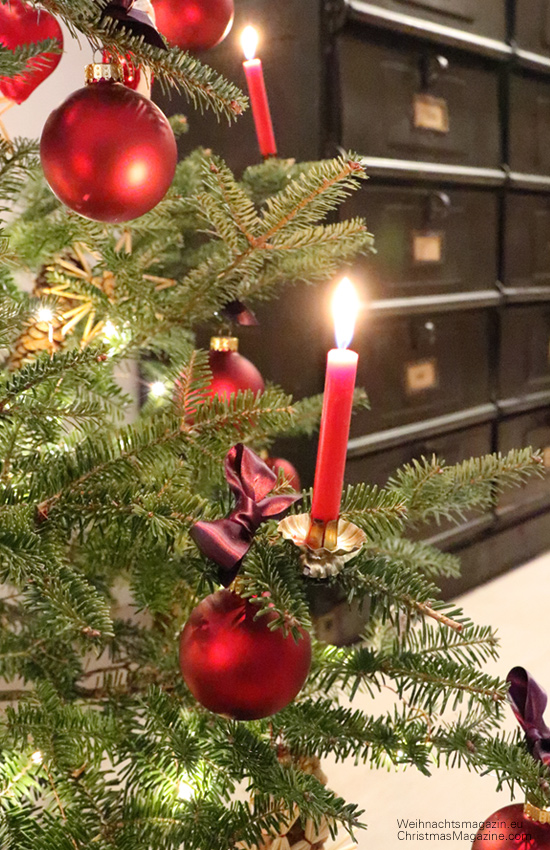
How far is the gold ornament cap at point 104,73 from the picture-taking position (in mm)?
489

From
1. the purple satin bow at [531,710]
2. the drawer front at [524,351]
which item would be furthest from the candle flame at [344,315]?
the drawer front at [524,351]

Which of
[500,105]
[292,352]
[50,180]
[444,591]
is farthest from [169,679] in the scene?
[500,105]

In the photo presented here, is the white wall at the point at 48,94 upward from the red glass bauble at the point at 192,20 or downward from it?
upward

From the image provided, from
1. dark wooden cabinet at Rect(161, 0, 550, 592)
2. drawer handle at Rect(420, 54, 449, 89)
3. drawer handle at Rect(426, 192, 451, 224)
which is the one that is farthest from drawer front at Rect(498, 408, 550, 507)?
drawer handle at Rect(420, 54, 449, 89)

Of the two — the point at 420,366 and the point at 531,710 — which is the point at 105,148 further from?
the point at 420,366

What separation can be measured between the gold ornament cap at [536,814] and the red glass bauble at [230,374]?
1.25ft

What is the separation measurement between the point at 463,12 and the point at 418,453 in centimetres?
71

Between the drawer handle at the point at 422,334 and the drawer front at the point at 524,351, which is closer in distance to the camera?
the drawer handle at the point at 422,334

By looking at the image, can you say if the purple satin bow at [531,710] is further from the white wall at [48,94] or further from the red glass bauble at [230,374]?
the white wall at [48,94]

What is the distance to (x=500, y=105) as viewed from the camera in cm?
142

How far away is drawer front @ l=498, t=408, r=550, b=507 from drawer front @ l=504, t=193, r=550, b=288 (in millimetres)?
264

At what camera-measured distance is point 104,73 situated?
49cm

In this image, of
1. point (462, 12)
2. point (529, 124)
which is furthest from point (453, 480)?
point (529, 124)

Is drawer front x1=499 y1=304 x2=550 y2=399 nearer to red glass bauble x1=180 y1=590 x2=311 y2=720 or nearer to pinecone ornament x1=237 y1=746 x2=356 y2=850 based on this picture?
pinecone ornament x1=237 y1=746 x2=356 y2=850
